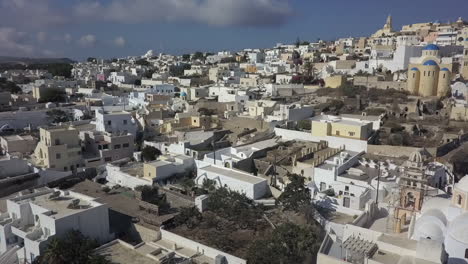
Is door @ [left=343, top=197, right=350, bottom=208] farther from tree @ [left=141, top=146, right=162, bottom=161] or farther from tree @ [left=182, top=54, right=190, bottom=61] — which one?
tree @ [left=182, top=54, right=190, bottom=61]

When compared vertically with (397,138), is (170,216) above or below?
below

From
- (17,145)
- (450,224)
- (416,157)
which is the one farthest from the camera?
(17,145)

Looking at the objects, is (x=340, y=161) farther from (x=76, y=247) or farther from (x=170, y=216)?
(x=76, y=247)

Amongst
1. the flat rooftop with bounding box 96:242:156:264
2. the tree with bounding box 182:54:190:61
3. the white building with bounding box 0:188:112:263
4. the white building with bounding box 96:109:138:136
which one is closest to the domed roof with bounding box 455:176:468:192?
the flat rooftop with bounding box 96:242:156:264

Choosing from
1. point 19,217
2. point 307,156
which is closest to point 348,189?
point 307,156

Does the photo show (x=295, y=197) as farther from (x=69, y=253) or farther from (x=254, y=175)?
(x=69, y=253)

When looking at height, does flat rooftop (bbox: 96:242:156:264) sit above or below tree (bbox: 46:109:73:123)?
below

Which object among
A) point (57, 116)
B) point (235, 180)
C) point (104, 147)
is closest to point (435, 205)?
point (235, 180)
